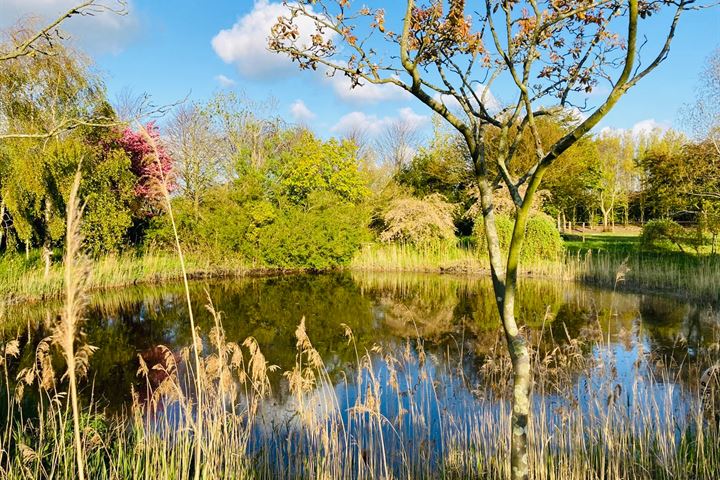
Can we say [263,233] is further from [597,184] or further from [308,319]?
[597,184]

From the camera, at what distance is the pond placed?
165 inches

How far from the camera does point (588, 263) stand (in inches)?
603

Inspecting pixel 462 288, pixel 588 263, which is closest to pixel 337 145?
pixel 462 288

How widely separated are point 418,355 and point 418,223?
1405 cm

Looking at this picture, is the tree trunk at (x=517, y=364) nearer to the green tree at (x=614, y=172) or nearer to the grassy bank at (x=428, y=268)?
the grassy bank at (x=428, y=268)

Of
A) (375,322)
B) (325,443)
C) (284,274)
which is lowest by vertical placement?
(375,322)

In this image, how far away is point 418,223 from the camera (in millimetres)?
20688

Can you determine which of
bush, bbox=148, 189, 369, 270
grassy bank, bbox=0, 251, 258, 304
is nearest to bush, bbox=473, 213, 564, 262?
bush, bbox=148, 189, 369, 270

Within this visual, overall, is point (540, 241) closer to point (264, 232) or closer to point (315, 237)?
→ point (315, 237)

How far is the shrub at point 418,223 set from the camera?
813 inches

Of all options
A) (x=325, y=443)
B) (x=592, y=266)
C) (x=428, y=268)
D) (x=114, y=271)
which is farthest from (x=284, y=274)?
(x=325, y=443)

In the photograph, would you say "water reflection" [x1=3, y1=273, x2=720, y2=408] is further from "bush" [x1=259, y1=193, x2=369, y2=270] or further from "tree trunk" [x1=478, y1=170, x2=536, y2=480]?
"tree trunk" [x1=478, y1=170, x2=536, y2=480]

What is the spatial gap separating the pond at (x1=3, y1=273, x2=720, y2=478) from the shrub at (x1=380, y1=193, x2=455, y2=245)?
14.3ft

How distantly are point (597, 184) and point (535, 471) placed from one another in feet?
110
